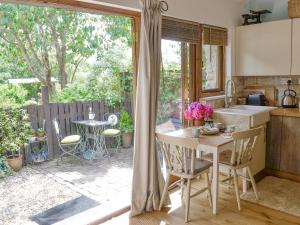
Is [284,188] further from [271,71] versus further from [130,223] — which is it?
[130,223]

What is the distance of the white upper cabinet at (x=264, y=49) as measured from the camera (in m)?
3.59

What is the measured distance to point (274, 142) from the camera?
359 cm

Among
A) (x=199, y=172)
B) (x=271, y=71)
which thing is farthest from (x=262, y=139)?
(x=199, y=172)

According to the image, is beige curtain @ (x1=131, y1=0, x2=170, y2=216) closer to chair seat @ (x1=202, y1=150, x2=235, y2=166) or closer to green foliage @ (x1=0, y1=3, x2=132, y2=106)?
green foliage @ (x1=0, y1=3, x2=132, y2=106)

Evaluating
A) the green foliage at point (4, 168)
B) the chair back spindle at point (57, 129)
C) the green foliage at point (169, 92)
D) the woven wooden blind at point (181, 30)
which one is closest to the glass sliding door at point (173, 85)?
the green foliage at point (169, 92)

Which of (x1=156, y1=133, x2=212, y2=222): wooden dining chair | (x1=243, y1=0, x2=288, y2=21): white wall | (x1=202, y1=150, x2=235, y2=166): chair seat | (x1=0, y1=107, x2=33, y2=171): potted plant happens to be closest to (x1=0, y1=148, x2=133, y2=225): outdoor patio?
(x1=0, y1=107, x2=33, y2=171): potted plant

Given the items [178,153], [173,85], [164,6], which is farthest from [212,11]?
[178,153]

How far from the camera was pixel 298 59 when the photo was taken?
11.5 ft

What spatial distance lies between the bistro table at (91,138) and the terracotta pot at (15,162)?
91 centimetres

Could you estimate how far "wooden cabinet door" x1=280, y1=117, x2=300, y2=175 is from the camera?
3.39 m

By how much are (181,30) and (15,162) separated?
9.01ft

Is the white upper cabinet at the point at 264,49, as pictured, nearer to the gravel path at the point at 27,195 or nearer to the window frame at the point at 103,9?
the window frame at the point at 103,9

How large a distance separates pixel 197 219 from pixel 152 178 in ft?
1.87

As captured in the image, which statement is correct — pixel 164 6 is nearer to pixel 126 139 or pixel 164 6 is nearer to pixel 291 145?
pixel 291 145
